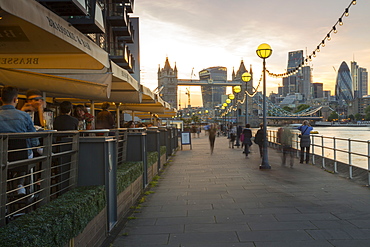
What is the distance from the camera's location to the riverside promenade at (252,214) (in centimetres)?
539

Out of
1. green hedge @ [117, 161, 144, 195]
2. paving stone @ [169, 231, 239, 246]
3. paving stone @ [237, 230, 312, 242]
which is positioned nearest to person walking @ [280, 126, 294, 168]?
green hedge @ [117, 161, 144, 195]

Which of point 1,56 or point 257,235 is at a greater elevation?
point 1,56

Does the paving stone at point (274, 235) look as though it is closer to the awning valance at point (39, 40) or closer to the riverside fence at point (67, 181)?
the riverside fence at point (67, 181)

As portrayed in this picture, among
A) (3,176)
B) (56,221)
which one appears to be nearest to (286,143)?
(56,221)

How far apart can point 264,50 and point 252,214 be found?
9127 mm

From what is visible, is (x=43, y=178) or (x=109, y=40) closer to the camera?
(x=43, y=178)

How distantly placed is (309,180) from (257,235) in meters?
5.87

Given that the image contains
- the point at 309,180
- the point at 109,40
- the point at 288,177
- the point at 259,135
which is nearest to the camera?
the point at 309,180

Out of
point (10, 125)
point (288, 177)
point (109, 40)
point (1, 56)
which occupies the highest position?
point (109, 40)

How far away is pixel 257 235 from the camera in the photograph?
556cm

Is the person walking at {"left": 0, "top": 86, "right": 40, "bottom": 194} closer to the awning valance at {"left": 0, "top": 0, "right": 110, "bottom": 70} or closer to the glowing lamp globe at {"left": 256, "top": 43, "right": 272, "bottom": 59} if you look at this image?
the awning valance at {"left": 0, "top": 0, "right": 110, "bottom": 70}

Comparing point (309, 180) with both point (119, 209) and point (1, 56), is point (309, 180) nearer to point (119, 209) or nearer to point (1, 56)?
point (119, 209)

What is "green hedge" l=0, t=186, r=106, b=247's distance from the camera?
9.84 ft

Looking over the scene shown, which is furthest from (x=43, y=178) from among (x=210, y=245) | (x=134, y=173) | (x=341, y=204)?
(x=341, y=204)
